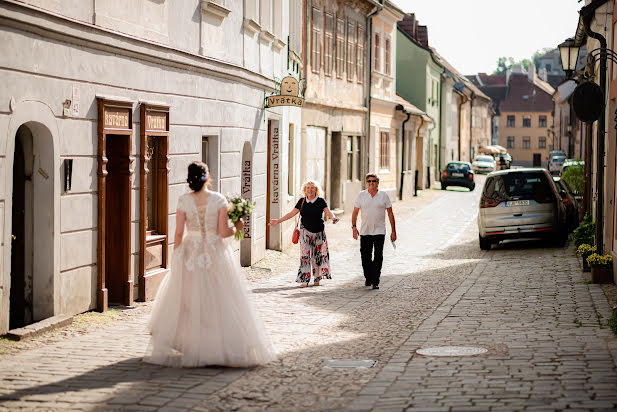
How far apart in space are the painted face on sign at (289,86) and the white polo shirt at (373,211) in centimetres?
525

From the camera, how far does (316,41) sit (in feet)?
97.9

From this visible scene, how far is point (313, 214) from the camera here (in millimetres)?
15422

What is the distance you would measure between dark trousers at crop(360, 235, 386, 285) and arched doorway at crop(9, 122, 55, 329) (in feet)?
18.8

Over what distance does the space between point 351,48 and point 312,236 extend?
1974 centimetres

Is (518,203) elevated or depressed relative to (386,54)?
depressed

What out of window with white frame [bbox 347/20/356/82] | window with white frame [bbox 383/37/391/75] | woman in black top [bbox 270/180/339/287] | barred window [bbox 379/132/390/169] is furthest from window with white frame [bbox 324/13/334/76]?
woman in black top [bbox 270/180/339/287]

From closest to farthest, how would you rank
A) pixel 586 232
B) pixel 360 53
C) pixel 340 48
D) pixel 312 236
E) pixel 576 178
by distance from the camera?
pixel 312 236 → pixel 586 232 → pixel 576 178 → pixel 340 48 → pixel 360 53

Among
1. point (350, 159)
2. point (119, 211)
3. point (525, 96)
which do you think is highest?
point (525, 96)

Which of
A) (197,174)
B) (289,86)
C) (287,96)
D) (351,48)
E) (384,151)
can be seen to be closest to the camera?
(197,174)

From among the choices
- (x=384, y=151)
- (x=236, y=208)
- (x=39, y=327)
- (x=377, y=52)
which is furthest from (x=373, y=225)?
(x=384, y=151)

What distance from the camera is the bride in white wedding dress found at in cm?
852

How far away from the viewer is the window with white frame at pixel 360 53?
35.3 metres

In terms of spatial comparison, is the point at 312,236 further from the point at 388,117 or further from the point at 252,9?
the point at 388,117

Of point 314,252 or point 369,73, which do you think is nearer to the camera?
point 314,252
